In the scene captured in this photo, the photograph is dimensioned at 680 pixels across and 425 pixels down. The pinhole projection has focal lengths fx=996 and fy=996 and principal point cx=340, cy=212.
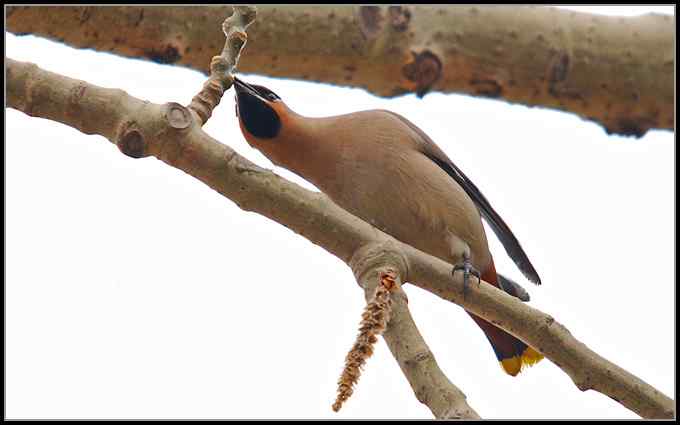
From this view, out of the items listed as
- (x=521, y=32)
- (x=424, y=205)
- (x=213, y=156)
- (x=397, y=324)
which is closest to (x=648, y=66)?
(x=521, y=32)

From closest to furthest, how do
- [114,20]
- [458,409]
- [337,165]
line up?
[458,409] < [114,20] < [337,165]

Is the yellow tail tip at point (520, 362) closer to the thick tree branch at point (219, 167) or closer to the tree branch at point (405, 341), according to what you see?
the thick tree branch at point (219, 167)

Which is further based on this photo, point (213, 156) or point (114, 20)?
point (114, 20)

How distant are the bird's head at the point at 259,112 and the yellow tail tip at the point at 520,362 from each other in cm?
160

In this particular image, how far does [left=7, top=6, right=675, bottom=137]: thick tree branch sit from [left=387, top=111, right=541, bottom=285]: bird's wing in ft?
3.62

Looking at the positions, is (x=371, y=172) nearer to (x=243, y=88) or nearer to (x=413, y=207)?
(x=413, y=207)

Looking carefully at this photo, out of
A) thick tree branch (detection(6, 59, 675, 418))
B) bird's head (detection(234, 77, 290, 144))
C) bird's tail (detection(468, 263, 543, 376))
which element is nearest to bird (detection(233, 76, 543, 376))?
bird's head (detection(234, 77, 290, 144))

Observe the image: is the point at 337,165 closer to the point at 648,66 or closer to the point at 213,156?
the point at 648,66

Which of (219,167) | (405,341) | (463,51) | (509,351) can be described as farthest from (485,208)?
(219,167)

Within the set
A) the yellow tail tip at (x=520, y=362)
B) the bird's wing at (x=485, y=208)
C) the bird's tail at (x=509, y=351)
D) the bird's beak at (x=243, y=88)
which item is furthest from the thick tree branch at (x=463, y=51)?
the yellow tail tip at (x=520, y=362)

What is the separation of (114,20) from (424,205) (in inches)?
60.9

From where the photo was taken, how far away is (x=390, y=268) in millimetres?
2725

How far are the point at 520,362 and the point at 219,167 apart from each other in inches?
101

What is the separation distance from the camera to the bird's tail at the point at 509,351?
4789mm
